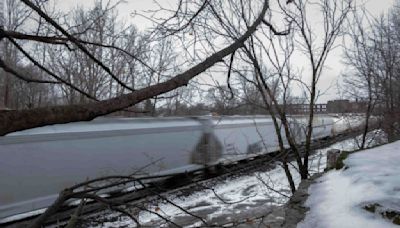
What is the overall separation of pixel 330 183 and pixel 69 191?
245 centimetres

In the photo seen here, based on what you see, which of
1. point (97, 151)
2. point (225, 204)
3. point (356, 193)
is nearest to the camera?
point (356, 193)

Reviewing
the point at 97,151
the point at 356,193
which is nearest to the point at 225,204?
the point at 97,151

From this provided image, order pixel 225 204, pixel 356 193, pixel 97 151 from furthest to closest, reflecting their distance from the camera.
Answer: pixel 97 151 → pixel 225 204 → pixel 356 193

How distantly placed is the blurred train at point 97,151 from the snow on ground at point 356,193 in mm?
2060

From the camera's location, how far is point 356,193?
3.25m

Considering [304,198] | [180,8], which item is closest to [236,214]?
[304,198]

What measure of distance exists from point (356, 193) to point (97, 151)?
267 inches

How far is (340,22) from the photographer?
7707mm

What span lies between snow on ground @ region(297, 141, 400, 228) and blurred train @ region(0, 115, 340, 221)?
2.06 meters

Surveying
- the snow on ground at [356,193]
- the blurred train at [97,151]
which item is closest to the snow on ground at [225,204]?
the blurred train at [97,151]

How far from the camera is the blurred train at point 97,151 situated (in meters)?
7.39

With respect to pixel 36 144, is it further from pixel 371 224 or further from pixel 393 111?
pixel 393 111

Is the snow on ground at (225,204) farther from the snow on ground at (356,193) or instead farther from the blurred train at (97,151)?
the snow on ground at (356,193)

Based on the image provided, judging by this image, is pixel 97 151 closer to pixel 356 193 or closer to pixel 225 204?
pixel 225 204
